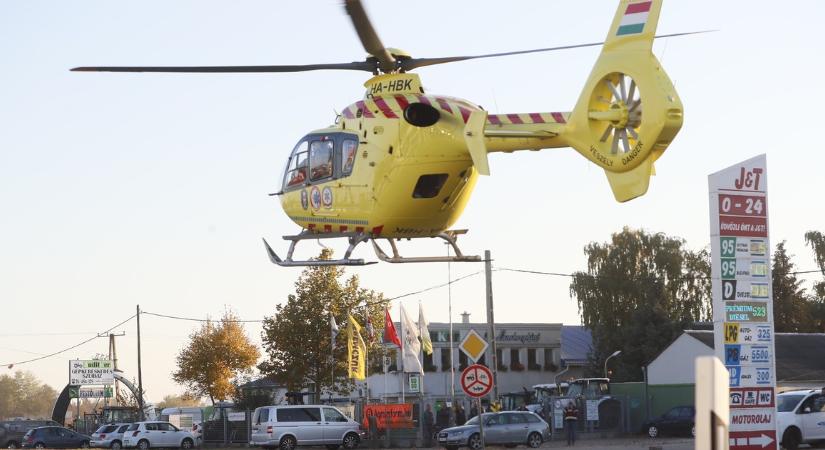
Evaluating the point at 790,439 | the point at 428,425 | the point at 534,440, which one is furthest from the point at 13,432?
the point at 790,439

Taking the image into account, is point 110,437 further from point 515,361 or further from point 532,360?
point 532,360

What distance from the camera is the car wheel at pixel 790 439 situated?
1250 inches

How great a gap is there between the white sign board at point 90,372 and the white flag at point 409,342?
2864cm

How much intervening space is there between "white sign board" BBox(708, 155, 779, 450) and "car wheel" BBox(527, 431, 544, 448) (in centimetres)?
2047

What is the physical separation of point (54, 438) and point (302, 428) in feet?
46.0

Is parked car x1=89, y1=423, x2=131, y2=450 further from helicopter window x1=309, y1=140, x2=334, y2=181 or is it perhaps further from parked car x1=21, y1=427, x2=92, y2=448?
helicopter window x1=309, y1=140, x2=334, y2=181

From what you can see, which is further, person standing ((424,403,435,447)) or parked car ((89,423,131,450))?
parked car ((89,423,131,450))

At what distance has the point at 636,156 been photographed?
17.5 m

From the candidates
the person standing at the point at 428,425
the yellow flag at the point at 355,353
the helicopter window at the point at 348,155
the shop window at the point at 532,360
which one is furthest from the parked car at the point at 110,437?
the shop window at the point at 532,360

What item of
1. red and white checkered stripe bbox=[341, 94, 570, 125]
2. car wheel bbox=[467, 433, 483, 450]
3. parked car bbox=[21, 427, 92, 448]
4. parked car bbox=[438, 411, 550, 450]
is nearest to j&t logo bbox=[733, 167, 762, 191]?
red and white checkered stripe bbox=[341, 94, 570, 125]

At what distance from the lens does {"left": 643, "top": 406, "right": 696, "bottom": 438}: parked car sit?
145 ft

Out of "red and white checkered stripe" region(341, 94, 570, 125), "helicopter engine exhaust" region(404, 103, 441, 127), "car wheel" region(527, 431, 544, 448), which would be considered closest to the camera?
"red and white checkered stripe" region(341, 94, 570, 125)

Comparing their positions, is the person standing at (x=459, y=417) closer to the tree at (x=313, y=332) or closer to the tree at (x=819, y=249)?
the tree at (x=313, y=332)

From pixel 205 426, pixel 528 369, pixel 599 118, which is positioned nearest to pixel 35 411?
pixel 528 369
